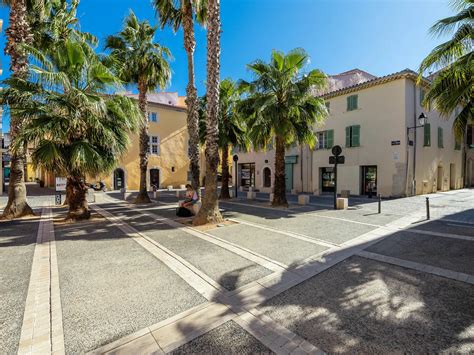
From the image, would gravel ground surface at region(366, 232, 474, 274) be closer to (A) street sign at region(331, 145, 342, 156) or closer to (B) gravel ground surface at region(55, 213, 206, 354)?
(B) gravel ground surface at region(55, 213, 206, 354)

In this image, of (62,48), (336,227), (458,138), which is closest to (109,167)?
(62,48)

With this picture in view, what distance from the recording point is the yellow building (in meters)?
26.8

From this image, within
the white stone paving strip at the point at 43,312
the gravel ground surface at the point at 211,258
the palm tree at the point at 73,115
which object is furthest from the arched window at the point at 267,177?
the white stone paving strip at the point at 43,312

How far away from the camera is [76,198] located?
945cm

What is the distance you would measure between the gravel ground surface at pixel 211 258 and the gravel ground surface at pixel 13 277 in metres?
2.73

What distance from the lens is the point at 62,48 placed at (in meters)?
8.59

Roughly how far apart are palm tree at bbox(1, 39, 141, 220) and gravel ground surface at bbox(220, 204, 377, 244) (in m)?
6.08

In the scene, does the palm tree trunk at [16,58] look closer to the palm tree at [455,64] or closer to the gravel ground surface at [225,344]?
the gravel ground surface at [225,344]

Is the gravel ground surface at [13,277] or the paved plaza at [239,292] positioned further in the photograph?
the gravel ground surface at [13,277]

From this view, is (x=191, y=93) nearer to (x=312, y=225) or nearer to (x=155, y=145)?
(x=312, y=225)

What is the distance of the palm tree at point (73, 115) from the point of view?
7844 millimetres

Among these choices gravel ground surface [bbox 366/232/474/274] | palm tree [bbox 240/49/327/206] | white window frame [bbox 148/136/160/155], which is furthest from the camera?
white window frame [bbox 148/136/160/155]

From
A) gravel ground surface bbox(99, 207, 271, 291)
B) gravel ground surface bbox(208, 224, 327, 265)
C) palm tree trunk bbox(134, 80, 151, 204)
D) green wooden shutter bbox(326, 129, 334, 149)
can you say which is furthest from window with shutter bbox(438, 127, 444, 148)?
palm tree trunk bbox(134, 80, 151, 204)

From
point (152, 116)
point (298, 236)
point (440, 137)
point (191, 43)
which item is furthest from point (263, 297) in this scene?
point (152, 116)
